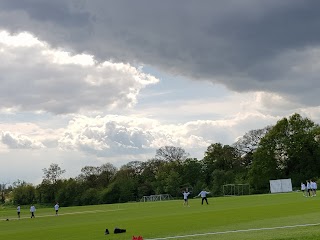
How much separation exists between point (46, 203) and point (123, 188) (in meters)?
27.3

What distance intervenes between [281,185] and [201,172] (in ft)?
162

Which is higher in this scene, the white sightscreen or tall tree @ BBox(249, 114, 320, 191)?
tall tree @ BBox(249, 114, 320, 191)

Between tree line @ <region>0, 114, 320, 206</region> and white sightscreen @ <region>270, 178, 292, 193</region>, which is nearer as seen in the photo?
white sightscreen @ <region>270, 178, 292, 193</region>

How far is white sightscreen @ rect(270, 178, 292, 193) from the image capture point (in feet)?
328

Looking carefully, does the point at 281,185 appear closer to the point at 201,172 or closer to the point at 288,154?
the point at 288,154

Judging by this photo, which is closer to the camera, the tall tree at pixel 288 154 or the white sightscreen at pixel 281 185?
the white sightscreen at pixel 281 185

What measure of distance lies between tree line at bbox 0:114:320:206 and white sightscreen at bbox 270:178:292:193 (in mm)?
10262

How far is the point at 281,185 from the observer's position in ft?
331

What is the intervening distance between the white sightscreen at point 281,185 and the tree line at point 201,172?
33.7ft

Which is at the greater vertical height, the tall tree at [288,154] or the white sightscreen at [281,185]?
the tall tree at [288,154]

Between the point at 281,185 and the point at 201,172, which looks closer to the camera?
the point at 281,185

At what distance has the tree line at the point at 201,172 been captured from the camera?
121m

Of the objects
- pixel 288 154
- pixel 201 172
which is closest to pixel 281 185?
pixel 288 154

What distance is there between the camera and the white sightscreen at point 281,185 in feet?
328
